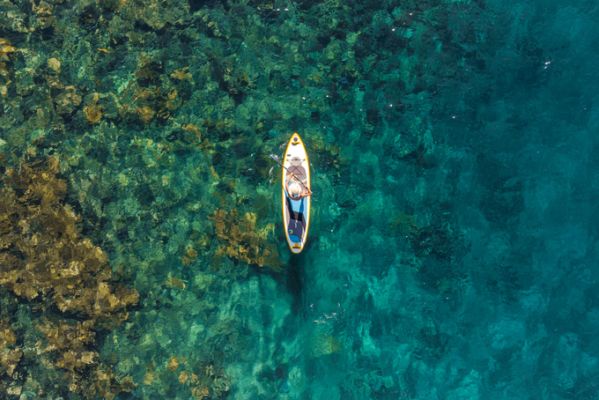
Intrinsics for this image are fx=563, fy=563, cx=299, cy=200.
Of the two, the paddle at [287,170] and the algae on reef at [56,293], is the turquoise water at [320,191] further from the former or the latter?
the paddle at [287,170]

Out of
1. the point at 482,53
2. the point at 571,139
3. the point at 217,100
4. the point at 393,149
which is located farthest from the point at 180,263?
the point at 571,139

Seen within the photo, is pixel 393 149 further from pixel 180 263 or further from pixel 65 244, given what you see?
pixel 65 244

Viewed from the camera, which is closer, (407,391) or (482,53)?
(407,391)

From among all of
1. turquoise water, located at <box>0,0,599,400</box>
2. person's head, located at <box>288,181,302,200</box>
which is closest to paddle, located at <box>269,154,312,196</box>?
person's head, located at <box>288,181,302,200</box>

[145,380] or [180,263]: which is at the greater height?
[180,263]

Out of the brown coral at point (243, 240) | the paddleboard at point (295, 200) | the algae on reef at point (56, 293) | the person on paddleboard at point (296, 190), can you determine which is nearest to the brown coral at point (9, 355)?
the algae on reef at point (56, 293)

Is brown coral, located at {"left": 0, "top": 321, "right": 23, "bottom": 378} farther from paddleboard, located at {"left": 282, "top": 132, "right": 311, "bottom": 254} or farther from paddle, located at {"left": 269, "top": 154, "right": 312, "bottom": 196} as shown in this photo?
paddle, located at {"left": 269, "top": 154, "right": 312, "bottom": 196}

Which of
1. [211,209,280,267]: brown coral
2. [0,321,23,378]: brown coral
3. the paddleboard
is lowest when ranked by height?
[0,321,23,378]: brown coral
